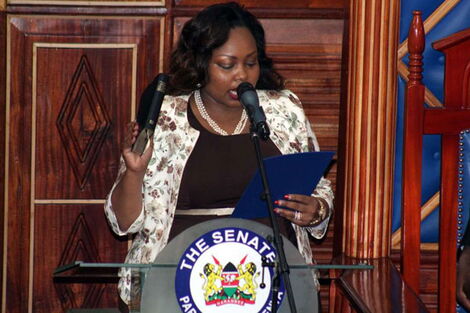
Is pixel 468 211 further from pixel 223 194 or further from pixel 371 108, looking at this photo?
pixel 223 194

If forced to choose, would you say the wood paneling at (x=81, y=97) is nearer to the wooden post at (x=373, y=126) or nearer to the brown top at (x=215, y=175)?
the wooden post at (x=373, y=126)

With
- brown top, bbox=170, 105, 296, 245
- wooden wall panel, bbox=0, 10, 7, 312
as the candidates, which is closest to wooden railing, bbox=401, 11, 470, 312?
brown top, bbox=170, 105, 296, 245

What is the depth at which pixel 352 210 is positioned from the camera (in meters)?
2.92

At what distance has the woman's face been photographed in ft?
8.59

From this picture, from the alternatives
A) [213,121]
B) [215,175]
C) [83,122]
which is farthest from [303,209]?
[83,122]

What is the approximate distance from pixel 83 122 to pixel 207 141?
0.71m

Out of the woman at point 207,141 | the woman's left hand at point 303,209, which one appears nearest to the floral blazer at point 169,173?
the woman at point 207,141

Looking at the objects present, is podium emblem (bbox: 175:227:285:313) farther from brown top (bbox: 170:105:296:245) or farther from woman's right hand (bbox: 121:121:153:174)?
brown top (bbox: 170:105:296:245)

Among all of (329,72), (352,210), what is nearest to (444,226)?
(352,210)

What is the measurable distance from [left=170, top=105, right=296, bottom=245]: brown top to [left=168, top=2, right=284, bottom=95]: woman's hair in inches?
6.1

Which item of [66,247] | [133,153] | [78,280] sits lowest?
[78,280]

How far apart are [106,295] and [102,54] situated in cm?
92

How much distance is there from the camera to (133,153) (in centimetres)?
210

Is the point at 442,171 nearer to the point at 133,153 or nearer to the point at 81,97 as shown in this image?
the point at 133,153
